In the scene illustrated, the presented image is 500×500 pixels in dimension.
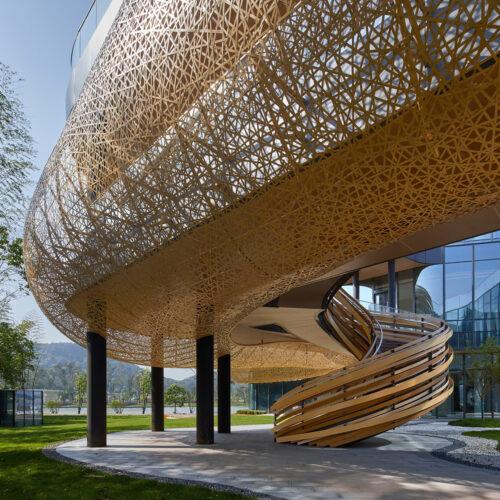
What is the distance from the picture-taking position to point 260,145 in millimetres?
7277

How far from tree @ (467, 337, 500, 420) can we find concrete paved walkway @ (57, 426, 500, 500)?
942 centimetres

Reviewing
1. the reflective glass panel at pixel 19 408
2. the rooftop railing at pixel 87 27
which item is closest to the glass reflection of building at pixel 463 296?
the reflective glass panel at pixel 19 408

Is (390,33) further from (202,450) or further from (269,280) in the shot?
(202,450)

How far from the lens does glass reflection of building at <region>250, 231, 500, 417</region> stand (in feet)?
86.8

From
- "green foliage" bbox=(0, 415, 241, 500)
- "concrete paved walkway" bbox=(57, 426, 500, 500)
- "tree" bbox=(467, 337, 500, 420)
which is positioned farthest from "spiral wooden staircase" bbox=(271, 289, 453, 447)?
"tree" bbox=(467, 337, 500, 420)

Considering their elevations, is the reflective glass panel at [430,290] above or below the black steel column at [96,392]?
above

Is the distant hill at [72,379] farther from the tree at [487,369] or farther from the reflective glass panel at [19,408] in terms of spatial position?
the tree at [487,369]

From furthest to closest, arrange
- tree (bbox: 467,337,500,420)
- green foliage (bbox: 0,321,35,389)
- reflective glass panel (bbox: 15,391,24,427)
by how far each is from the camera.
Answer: tree (bbox: 467,337,500,420)
reflective glass panel (bbox: 15,391,24,427)
green foliage (bbox: 0,321,35,389)

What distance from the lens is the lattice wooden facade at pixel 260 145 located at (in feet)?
18.2

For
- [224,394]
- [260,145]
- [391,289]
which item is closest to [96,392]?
[224,394]

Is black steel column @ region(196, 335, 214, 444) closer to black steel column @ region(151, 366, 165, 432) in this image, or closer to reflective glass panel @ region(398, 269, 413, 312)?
black steel column @ region(151, 366, 165, 432)

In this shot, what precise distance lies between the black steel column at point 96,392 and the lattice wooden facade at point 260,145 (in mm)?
1697

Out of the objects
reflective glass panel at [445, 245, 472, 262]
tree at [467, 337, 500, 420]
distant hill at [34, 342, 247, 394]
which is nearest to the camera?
tree at [467, 337, 500, 420]

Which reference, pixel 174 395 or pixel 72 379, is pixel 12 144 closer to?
pixel 174 395
